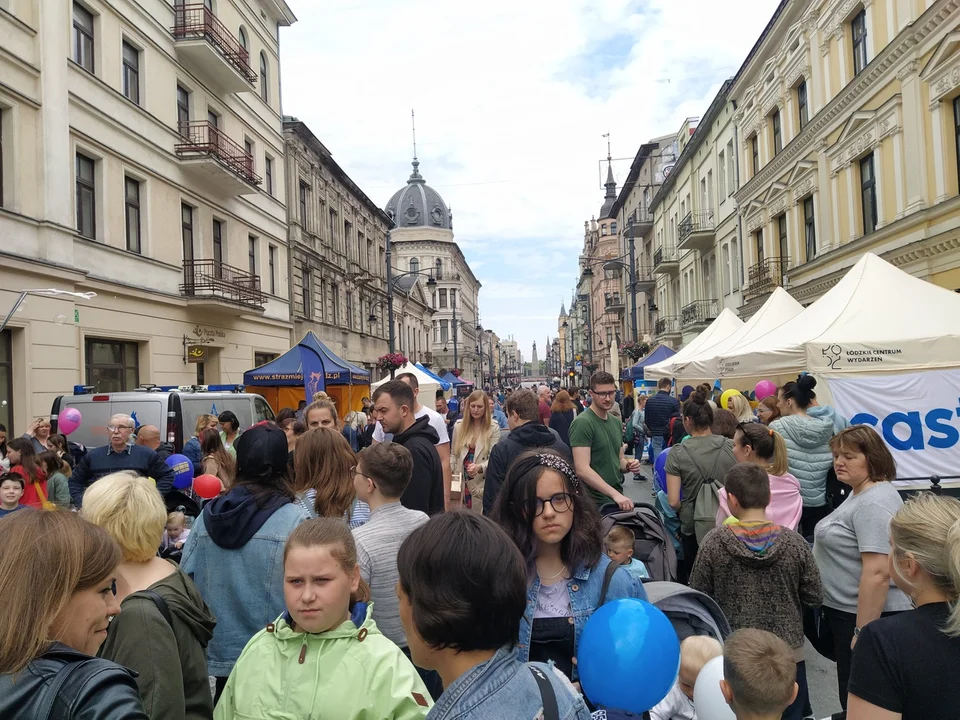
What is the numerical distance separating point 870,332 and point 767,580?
20.7 feet

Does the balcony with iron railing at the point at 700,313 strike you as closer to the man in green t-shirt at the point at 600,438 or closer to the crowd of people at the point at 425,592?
the man in green t-shirt at the point at 600,438

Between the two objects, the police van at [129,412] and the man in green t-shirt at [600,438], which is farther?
the police van at [129,412]

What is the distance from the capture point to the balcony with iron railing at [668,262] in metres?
40.0

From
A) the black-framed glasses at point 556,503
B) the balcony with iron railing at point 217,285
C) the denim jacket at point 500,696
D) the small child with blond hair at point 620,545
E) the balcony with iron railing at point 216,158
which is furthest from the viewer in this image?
the balcony with iron railing at point 217,285

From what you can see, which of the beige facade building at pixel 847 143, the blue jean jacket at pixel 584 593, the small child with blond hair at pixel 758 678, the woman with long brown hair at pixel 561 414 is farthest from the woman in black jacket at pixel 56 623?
the beige facade building at pixel 847 143

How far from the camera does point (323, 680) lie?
230 cm

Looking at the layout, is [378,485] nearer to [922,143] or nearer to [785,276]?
[922,143]

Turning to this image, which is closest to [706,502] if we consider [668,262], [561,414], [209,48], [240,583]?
[240,583]

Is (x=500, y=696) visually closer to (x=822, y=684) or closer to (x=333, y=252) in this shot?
(x=822, y=684)

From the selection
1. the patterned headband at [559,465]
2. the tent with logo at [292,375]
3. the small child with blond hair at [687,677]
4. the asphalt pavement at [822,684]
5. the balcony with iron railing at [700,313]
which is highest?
the balcony with iron railing at [700,313]

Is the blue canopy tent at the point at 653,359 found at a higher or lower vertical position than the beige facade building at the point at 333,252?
lower

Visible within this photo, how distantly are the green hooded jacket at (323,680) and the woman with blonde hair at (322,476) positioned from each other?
5.42 ft

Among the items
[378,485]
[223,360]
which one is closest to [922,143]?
[378,485]

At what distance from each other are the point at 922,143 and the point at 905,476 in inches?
421
